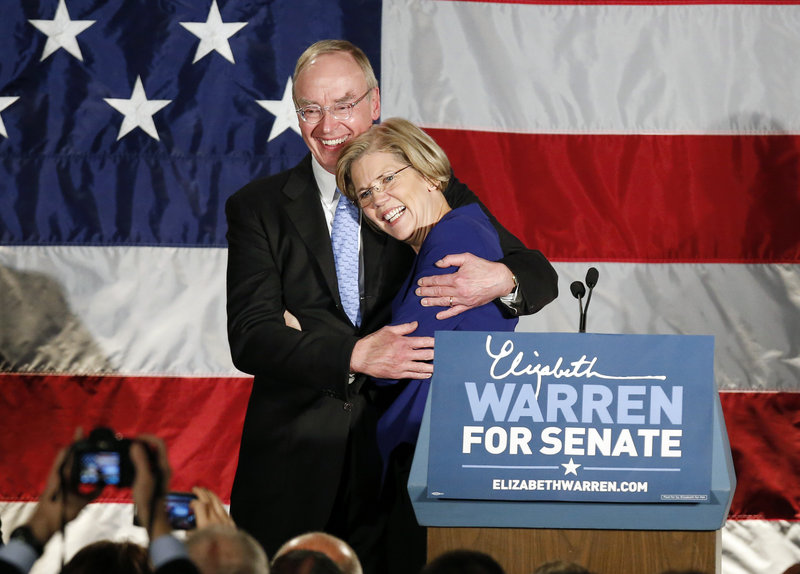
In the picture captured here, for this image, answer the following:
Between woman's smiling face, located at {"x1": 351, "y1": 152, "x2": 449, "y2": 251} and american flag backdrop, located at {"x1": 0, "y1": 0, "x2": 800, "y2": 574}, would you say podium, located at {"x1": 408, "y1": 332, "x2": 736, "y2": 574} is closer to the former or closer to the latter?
woman's smiling face, located at {"x1": 351, "y1": 152, "x2": 449, "y2": 251}

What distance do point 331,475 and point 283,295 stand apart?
1.37ft

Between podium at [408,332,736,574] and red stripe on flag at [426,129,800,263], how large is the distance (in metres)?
2.06

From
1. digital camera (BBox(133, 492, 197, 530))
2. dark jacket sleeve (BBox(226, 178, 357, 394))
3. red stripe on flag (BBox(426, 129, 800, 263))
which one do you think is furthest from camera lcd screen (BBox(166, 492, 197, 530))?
red stripe on flag (BBox(426, 129, 800, 263))

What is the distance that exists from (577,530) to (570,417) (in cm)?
17

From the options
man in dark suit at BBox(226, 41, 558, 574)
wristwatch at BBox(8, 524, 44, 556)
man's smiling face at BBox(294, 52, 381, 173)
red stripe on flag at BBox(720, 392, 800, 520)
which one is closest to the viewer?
wristwatch at BBox(8, 524, 44, 556)

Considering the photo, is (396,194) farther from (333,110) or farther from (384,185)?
(333,110)

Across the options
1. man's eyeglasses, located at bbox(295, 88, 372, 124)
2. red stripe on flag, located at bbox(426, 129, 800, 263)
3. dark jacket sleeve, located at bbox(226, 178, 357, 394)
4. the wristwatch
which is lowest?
the wristwatch

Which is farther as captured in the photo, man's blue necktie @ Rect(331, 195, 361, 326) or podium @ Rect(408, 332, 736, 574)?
man's blue necktie @ Rect(331, 195, 361, 326)

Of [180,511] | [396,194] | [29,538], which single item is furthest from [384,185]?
[29,538]

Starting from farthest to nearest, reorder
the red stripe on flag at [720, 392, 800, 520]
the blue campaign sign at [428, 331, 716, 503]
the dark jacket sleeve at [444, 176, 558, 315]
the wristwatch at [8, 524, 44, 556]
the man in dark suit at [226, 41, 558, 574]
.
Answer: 1. the red stripe on flag at [720, 392, 800, 520]
2. the man in dark suit at [226, 41, 558, 574]
3. the dark jacket sleeve at [444, 176, 558, 315]
4. the blue campaign sign at [428, 331, 716, 503]
5. the wristwatch at [8, 524, 44, 556]

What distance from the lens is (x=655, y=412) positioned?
148cm

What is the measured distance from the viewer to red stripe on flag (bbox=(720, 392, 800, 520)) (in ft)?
11.4

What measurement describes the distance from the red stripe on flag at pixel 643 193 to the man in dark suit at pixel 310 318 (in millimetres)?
1170

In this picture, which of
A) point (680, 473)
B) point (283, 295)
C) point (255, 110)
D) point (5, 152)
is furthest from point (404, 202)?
point (5, 152)
